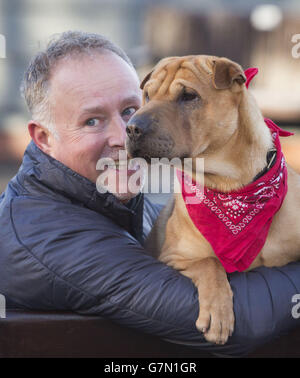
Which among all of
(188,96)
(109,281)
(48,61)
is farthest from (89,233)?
(48,61)

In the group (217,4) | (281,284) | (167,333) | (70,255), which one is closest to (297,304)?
(281,284)

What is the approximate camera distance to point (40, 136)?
258cm

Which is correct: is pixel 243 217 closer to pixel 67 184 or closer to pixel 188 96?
pixel 188 96

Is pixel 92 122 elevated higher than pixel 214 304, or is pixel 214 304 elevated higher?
pixel 92 122

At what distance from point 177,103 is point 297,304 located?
100 cm

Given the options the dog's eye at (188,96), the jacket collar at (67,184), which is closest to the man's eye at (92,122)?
the jacket collar at (67,184)

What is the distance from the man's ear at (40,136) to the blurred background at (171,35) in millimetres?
5323

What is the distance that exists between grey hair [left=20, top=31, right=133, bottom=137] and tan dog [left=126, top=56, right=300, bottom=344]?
321 mm

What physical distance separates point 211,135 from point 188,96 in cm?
20

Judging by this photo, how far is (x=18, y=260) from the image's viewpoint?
6.73 ft

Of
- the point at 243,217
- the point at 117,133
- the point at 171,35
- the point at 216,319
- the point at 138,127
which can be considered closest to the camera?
the point at 216,319

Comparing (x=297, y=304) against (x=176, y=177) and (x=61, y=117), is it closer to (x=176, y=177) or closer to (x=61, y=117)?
(x=176, y=177)

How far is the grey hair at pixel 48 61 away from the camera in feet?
8.18

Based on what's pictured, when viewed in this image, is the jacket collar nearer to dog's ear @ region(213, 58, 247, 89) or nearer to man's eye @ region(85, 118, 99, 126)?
man's eye @ region(85, 118, 99, 126)
